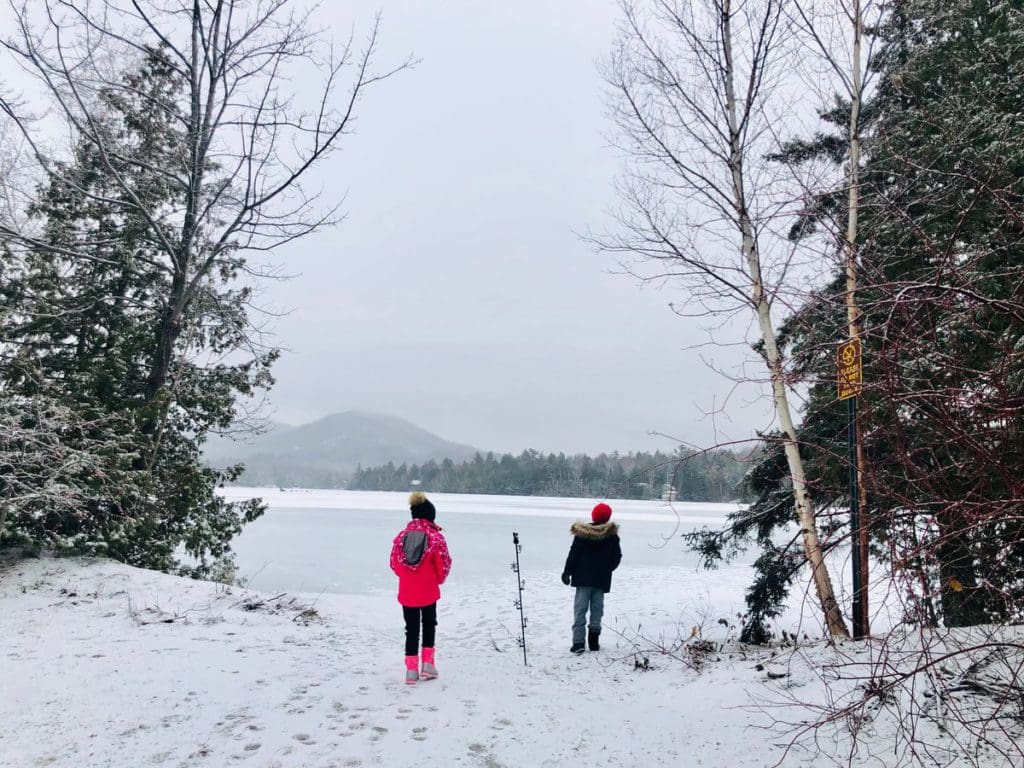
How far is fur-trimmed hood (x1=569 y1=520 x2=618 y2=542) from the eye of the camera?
716 cm

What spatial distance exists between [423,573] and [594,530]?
8.06 ft

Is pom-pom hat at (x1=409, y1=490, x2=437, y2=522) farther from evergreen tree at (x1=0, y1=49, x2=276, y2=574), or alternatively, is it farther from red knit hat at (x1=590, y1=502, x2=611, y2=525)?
evergreen tree at (x1=0, y1=49, x2=276, y2=574)

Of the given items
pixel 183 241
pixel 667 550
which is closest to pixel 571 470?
pixel 667 550

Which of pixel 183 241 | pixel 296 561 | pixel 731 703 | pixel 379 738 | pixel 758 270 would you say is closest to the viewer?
pixel 379 738

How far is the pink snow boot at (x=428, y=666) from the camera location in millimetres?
5254

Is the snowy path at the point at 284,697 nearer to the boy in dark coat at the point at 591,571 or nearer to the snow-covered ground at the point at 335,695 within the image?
the snow-covered ground at the point at 335,695

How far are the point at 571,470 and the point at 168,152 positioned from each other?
261ft

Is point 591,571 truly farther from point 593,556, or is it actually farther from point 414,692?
point 414,692

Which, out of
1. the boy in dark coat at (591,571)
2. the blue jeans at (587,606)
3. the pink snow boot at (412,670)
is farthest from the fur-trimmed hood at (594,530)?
the pink snow boot at (412,670)

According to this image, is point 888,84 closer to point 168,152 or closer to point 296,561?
point 168,152

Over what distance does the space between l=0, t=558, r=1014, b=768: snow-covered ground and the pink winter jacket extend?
670 millimetres

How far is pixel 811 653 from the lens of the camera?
17.3 ft

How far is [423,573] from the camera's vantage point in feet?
18.0

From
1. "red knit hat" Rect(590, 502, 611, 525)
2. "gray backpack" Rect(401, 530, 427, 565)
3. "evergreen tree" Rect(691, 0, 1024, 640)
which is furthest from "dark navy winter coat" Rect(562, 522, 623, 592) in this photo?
"gray backpack" Rect(401, 530, 427, 565)
